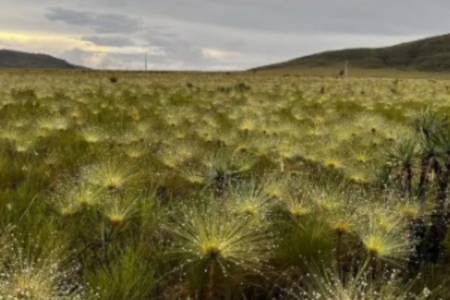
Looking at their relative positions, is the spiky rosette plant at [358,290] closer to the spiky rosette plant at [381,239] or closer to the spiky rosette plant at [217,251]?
the spiky rosette plant at [381,239]

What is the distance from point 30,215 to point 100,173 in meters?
0.83

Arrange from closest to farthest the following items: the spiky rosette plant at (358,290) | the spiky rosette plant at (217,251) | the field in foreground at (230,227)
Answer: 1. the spiky rosette plant at (358,290)
2. the spiky rosette plant at (217,251)
3. the field in foreground at (230,227)

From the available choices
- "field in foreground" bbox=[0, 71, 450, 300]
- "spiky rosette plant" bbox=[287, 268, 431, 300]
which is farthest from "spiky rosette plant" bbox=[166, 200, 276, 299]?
"spiky rosette plant" bbox=[287, 268, 431, 300]

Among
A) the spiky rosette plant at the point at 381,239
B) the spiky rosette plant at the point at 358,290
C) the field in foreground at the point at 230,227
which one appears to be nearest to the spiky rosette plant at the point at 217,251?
the field in foreground at the point at 230,227

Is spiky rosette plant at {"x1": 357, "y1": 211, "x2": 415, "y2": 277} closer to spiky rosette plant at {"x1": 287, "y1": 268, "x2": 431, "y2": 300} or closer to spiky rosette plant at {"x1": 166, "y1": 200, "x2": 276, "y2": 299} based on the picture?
spiky rosette plant at {"x1": 287, "y1": 268, "x2": 431, "y2": 300}

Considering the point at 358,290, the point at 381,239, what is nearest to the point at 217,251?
the point at 358,290

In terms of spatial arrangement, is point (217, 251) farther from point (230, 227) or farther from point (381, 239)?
point (381, 239)

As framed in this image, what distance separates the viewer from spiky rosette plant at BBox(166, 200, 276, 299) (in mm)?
4043

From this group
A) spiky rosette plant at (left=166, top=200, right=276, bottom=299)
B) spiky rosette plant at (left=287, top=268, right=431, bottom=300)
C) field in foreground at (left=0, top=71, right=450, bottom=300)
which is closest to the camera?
spiky rosette plant at (left=287, top=268, right=431, bottom=300)

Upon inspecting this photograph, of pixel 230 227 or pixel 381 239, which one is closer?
pixel 230 227

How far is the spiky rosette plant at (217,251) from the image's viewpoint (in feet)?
13.3

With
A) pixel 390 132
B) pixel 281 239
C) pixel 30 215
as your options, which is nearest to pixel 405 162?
pixel 281 239

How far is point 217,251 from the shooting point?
3.99 meters

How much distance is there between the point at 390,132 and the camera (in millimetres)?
11797
